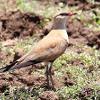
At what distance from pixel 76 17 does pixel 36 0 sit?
1488mm

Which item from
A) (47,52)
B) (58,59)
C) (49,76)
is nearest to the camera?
(47,52)

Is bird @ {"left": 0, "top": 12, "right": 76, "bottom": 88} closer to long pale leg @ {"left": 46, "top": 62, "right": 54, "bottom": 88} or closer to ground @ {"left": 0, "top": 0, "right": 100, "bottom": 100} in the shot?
long pale leg @ {"left": 46, "top": 62, "right": 54, "bottom": 88}

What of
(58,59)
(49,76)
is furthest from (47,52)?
(58,59)

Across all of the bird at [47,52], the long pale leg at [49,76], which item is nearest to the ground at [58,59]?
the long pale leg at [49,76]

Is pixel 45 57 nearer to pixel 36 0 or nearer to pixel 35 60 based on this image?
pixel 35 60

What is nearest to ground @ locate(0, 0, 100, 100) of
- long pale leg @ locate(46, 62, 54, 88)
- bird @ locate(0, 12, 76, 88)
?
long pale leg @ locate(46, 62, 54, 88)

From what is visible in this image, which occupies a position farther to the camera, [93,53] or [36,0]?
[36,0]

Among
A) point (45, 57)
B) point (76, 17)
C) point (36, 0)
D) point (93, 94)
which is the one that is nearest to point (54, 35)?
point (45, 57)

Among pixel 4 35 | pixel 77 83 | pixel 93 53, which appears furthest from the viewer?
pixel 4 35

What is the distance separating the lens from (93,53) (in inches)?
359

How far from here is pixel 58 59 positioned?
8.55 metres

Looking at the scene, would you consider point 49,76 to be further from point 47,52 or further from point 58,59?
point 58,59

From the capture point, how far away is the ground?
22.9ft

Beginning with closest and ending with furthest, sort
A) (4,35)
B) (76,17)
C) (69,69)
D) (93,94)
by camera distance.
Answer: (93,94)
(69,69)
(4,35)
(76,17)
